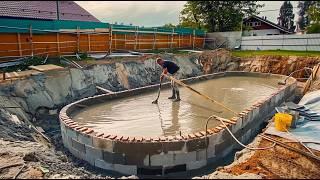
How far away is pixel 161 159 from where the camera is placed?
15.9 feet

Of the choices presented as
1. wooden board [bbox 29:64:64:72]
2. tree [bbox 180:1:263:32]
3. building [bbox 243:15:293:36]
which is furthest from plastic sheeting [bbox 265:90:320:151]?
building [bbox 243:15:293:36]

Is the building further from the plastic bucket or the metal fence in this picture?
the plastic bucket

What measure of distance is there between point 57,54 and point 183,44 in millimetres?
9874

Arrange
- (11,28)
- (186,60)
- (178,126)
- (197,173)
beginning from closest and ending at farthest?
(197,173) → (178,126) → (11,28) → (186,60)

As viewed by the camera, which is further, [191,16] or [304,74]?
[191,16]

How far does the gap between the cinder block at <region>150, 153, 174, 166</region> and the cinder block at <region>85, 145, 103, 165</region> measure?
98cm

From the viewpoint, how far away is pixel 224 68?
15.8 m

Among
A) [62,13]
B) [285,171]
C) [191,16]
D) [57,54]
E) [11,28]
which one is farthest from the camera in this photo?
[191,16]

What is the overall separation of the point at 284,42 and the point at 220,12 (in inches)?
308

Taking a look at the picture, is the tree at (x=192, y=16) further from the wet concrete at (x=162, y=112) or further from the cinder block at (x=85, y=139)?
the cinder block at (x=85, y=139)

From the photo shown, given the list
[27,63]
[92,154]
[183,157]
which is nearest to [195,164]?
[183,157]

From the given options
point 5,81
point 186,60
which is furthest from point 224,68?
point 5,81

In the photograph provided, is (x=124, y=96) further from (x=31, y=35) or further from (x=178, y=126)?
(x=31, y=35)

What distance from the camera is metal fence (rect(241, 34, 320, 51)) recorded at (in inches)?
647
